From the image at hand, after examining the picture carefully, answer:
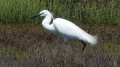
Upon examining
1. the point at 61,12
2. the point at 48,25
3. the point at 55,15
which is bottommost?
the point at 55,15

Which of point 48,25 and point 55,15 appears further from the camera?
point 55,15

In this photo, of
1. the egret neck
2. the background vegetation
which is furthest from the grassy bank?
the egret neck

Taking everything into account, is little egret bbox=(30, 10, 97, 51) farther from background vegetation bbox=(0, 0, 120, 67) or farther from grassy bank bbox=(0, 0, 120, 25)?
grassy bank bbox=(0, 0, 120, 25)

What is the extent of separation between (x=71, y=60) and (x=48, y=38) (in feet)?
10.8

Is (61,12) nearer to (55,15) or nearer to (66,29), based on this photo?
(55,15)

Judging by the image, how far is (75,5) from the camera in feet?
38.3

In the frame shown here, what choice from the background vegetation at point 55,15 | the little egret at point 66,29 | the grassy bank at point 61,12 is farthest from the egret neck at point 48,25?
the grassy bank at point 61,12

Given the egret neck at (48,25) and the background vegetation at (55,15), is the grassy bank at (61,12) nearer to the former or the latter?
the background vegetation at (55,15)

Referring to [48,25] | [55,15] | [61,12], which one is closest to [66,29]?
[48,25]

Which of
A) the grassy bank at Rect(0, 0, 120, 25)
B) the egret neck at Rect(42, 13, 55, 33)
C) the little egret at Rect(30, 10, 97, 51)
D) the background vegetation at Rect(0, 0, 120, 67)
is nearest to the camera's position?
the background vegetation at Rect(0, 0, 120, 67)

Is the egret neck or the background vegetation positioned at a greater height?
the egret neck

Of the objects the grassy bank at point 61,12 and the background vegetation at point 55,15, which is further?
the grassy bank at point 61,12

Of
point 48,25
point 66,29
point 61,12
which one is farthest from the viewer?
point 61,12

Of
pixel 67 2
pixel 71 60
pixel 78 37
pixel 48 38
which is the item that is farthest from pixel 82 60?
pixel 67 2
